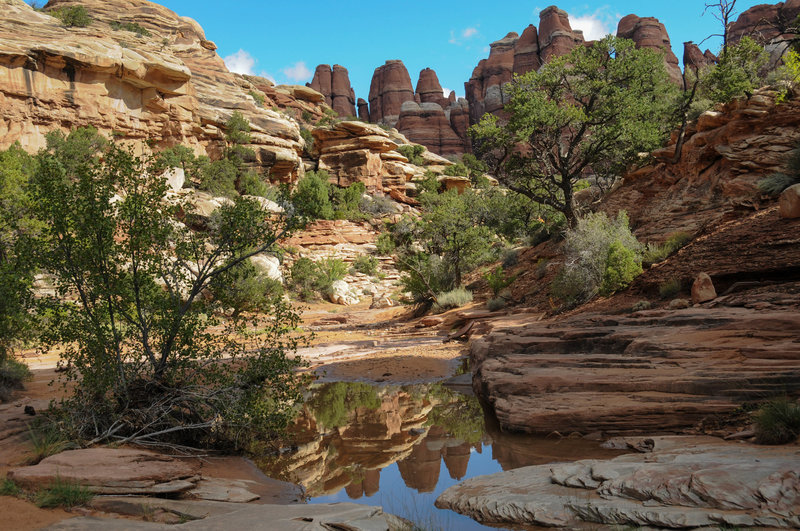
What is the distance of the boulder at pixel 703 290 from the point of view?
27.1 feet

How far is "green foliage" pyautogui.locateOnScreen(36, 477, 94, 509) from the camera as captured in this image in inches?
139

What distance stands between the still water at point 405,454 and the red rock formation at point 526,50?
78243 millimetres

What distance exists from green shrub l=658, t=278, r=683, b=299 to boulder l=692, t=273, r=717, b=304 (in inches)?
34.5

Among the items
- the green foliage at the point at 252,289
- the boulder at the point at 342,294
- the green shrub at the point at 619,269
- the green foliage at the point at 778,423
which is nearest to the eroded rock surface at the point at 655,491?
the green foliage at the point at 778,423

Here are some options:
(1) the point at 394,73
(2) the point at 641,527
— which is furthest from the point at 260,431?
(1) the point at 394,73

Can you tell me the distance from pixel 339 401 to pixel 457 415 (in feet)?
7.70

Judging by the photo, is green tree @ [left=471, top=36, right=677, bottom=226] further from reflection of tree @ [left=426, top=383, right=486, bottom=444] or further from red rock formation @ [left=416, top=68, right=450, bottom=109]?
red rock formation @ [left=416, top=68, right=450, bottom=109]

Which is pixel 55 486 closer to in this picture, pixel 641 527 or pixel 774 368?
pixel 641 527

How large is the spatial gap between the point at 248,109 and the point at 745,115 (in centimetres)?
3686

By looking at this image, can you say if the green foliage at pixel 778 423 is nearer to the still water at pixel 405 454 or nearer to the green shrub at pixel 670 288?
the still water at pixel 405 454

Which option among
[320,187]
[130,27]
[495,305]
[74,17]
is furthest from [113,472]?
[130,27]

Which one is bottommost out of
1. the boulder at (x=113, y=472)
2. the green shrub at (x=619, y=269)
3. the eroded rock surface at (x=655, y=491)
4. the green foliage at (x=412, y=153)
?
the eroded rock surface at (x=655, y=491)

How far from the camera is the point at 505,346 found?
335 inches

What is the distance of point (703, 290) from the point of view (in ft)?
27.4
